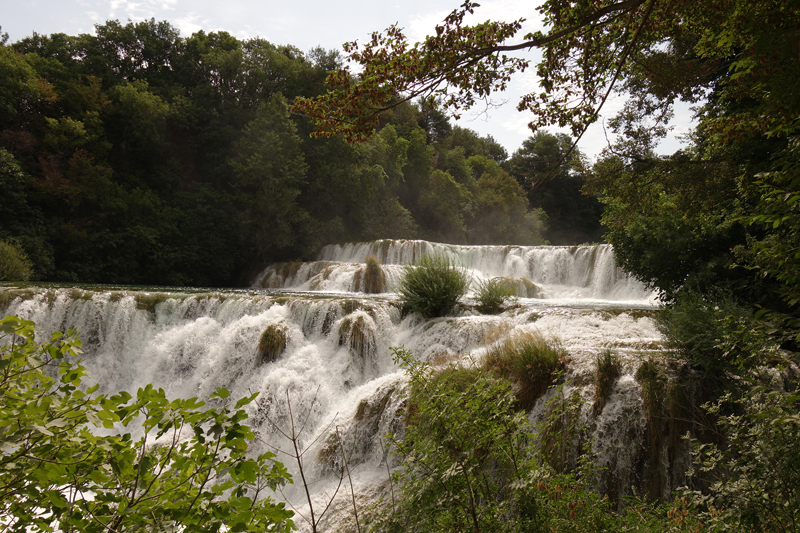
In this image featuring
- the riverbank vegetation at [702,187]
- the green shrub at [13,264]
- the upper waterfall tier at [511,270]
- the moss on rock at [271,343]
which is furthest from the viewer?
the upper waterfall tier at [511,270]

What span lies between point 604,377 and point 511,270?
41.2 feet

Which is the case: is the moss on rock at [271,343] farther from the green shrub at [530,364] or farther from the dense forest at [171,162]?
the dense forest at [171,162]

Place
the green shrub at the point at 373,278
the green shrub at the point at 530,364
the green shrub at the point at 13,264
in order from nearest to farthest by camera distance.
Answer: the green shrub at the point at 530,364
the green shrub at the point at 13,264
the green shrub at the point at 373,278

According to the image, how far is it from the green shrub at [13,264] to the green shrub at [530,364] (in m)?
15.4

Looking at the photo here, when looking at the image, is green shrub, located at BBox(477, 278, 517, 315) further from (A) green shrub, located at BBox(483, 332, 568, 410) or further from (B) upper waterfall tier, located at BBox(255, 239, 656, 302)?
(A) green shrub, located at BBox(483, 332, 568, 410)

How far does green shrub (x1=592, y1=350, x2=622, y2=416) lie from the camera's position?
470 centimetres

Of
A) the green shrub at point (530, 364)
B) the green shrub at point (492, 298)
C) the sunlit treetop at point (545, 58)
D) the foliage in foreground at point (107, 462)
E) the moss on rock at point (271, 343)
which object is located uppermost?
the sunlit treetop at point (545, 58)

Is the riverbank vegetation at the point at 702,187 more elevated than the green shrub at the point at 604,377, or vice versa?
the riverbank vegetation at the point at 702,187

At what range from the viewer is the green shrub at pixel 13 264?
1320 cm

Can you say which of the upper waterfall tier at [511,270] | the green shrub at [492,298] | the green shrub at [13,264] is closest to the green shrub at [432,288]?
the green shrub at [492,298]

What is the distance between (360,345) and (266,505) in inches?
266

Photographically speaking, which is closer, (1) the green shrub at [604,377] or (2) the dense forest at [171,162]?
(1) the green shrub at [604,377]

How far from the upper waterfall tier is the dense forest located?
3248mm

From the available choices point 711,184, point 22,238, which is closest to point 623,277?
point 711,184
